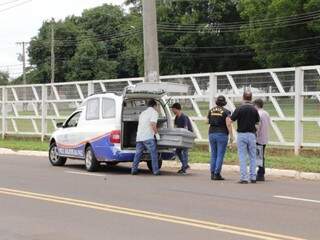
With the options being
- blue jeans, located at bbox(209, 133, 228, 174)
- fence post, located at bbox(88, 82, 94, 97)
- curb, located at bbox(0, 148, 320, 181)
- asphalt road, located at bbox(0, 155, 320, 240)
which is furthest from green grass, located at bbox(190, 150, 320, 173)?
fence post, located at bbox(88, 82, 94, 97)

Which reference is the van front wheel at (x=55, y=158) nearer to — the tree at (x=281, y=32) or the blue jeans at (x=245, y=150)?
the blue jeans at (x=245, y=150)

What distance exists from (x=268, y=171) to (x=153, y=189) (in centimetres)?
417

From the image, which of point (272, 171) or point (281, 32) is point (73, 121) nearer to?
point (272, 171)

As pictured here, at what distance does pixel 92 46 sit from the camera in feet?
302

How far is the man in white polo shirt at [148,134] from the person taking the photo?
51.1 feet

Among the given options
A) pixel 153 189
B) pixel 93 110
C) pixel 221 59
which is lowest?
pixel 153 189

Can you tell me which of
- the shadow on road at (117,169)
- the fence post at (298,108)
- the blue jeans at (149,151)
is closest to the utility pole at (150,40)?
the shadow on road at (117,169)

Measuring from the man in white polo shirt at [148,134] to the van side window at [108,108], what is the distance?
0.91 meters

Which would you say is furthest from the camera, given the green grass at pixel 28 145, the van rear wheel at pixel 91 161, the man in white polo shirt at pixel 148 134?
the green grass at pixel 28 145

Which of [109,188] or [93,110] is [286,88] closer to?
[93,110]

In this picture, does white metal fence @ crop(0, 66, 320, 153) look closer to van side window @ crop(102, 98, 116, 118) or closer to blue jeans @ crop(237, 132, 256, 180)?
van side window @ crop(102, 98, 116, 118)

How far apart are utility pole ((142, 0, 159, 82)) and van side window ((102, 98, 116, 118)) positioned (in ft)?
12.7

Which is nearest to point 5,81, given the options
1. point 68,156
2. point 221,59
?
point 221,59

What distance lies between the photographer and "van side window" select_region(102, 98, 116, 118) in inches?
642
